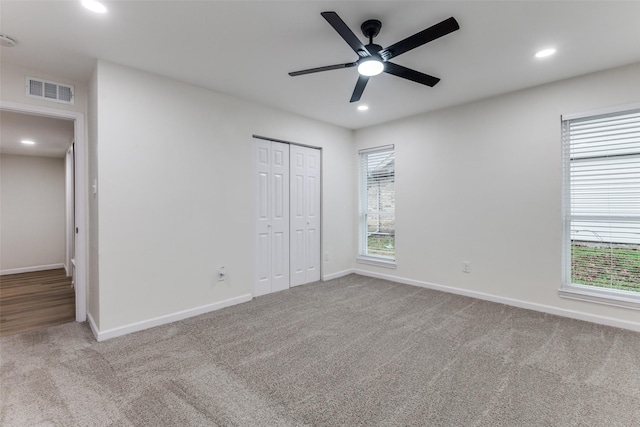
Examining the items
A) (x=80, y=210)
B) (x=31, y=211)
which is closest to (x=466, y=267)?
(x=80, y=210)

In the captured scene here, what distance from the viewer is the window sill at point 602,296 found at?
9.27 ft

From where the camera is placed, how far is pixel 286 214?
4.29 meters

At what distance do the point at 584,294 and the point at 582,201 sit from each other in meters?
0.97

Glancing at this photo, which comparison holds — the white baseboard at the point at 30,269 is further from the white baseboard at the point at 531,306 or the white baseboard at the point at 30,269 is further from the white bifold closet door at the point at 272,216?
the white baseboard at the point at 531,306

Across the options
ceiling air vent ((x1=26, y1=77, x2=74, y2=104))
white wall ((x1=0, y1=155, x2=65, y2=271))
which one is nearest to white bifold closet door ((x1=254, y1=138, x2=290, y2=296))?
ceiling air vent ((x1=26, y1=77, x2=74, y2=104))

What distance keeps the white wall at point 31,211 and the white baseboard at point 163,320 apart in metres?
4.21

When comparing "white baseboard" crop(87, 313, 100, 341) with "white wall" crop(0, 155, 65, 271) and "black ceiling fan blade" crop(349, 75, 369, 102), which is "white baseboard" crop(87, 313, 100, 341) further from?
"white wall" crop(0, 155, 65, 271)

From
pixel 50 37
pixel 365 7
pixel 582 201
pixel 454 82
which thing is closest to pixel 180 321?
pixel 50 37

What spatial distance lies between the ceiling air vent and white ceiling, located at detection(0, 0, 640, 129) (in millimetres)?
141

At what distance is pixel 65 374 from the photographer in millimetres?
2145

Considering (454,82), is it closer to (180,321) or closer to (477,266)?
(477,266)

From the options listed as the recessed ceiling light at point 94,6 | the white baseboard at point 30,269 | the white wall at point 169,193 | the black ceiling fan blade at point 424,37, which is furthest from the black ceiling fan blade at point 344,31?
the white baseboard at point 30,269

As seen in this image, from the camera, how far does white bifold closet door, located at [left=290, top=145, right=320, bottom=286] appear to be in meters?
4.39

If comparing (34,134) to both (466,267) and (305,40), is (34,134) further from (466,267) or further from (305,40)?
(466,267)
